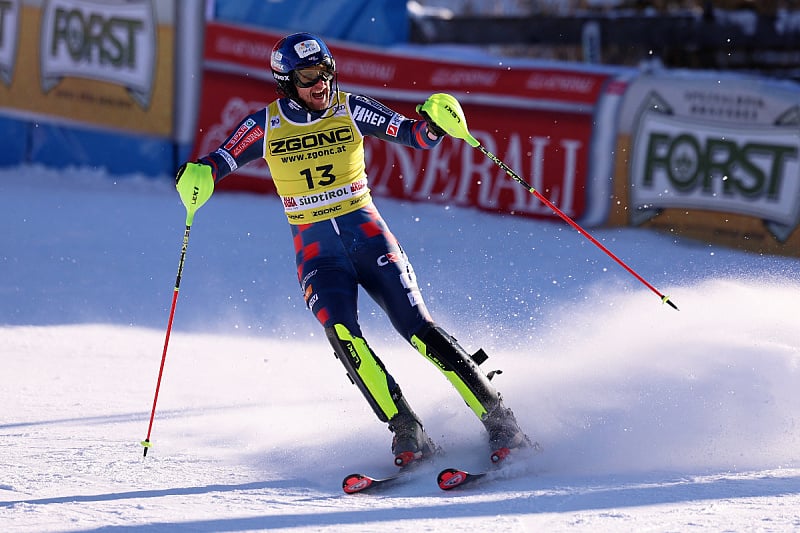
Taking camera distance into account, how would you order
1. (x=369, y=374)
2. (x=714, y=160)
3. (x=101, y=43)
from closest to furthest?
(x=369, y=374) → (x=714, y=160) → (x=101, y=43)

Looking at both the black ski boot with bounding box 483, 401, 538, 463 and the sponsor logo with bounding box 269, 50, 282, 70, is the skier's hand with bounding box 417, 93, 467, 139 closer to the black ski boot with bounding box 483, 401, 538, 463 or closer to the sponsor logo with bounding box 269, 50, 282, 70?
the sponsor logo with bounding box 269, 50, 282, 70

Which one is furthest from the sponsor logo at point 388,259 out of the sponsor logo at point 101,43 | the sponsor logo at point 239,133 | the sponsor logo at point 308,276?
the sponsor logo at point 101,43

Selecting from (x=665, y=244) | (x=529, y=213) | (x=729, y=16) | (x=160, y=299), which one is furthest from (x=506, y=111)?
(x=160, y=299)

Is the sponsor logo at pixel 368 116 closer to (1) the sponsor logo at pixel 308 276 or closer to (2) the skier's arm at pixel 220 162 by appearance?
(2) the skier's arm at pixel 220 162

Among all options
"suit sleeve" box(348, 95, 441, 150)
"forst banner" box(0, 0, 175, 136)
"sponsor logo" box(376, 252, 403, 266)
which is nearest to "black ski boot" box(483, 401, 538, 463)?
"sponsor logo" box(376, 252, 403, 266)

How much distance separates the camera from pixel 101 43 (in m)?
12.8

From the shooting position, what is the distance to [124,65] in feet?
42.0

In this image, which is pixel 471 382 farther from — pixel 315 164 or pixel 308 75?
pixel 308 75

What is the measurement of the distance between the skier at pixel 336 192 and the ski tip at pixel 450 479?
0.41 metres

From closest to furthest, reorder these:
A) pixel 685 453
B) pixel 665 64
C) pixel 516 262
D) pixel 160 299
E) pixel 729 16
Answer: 1. pixel 685 453
2. pixel 160 299
3. pixel 516 262
4. pixel 729 16
5. pixel 665 64

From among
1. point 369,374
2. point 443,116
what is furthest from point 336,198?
point 369,374

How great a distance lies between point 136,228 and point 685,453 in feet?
21.8

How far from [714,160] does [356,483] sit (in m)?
5.90

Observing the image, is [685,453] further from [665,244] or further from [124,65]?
[124,65]
